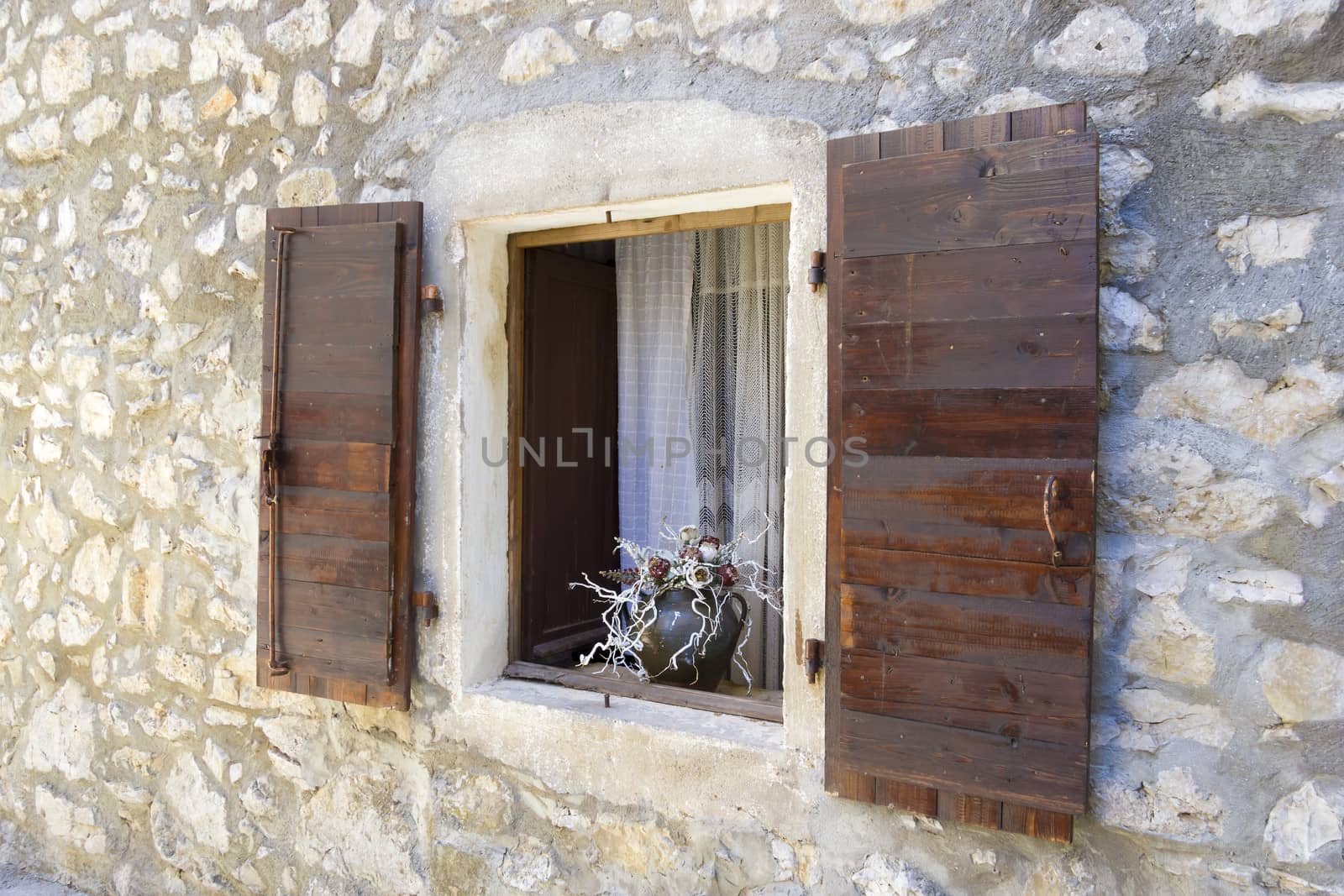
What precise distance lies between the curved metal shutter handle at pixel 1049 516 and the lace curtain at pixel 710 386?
136 cm

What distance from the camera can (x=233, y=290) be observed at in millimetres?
3004

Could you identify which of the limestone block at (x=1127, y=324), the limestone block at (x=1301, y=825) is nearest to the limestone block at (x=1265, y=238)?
the limestone block at (x=1127, y=324)

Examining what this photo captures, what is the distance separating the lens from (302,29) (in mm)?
2854

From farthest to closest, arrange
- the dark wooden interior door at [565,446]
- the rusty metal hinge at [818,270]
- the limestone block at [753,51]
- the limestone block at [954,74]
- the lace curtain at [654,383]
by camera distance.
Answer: the lace curtain at [654,383]
the dark wooden interior door at [565,446]
the limestone block at [753,51]
the rusty metal hinge at [818,270]
the limestone block at [954,74]

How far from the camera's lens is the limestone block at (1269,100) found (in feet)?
5.64

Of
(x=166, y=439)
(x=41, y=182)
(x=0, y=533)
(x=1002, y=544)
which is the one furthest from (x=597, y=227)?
(x=0, y=533)

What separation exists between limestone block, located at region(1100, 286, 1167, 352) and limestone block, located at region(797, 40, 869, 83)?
701 mm

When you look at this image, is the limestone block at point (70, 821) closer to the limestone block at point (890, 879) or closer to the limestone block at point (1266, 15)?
the limestone block at point (890, 879)

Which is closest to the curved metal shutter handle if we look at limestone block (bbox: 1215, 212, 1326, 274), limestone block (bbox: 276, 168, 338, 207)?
limestone block (bbox: 1215, 212, 1326, 274)

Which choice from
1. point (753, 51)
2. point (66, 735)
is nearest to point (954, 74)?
point (753, 51)

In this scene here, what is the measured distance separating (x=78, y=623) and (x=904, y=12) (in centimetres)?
315

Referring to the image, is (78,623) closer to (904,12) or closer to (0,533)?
(0,533)

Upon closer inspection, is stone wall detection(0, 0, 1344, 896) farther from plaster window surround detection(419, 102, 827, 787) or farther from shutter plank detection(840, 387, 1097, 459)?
shutter plank detection(840, 387, 1097, 459)

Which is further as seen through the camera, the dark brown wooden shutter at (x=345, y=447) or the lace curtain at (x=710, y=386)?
the lace curtain at (x=710, y=386)
